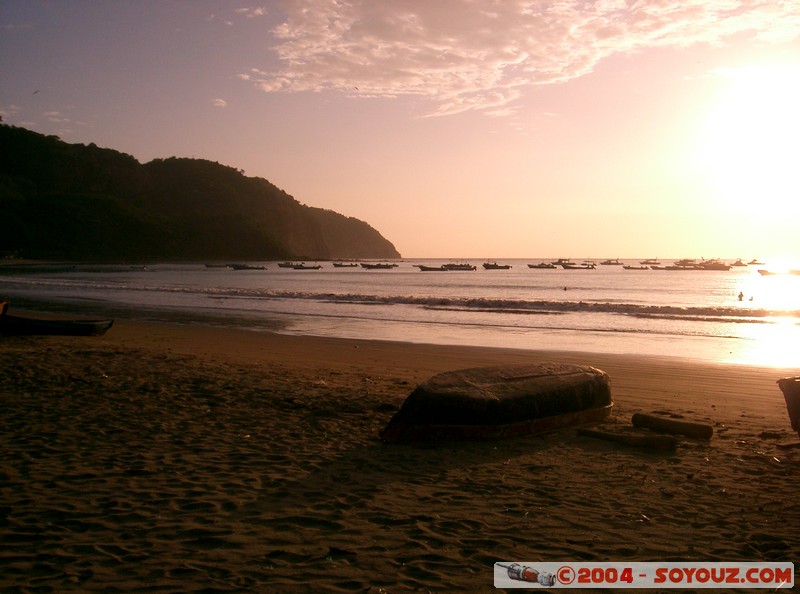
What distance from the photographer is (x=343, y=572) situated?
396cm

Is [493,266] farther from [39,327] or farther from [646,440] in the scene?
[646,440]

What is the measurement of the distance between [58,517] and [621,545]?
405 centimetres

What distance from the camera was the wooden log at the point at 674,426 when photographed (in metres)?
7.66

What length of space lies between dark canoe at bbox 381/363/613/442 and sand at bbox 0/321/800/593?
0.72 feet

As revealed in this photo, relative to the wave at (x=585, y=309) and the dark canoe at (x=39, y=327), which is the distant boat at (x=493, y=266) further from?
the dark canoe at (x=39, y=327)

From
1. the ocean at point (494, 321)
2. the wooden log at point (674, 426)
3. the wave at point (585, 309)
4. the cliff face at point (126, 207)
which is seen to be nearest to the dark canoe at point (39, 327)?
the ocean at point (494, 321)

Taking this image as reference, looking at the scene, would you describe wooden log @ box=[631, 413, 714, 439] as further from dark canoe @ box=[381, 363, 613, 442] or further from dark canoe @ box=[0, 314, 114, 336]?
dark canoe @ box=[0, 314, 114, 336]

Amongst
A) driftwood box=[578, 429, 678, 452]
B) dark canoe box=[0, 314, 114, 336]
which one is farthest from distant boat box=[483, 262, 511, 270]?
driftwood box=[578, 429, 678, 452]

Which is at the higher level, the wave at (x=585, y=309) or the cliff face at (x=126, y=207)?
the cliff face at (x=126, y=207)

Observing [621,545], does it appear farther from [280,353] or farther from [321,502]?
[280,353]

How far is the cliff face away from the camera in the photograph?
125m

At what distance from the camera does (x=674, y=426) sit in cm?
784

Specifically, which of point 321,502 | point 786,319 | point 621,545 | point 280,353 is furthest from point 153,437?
point 786,319

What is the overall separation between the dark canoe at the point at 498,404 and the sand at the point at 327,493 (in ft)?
0.72
